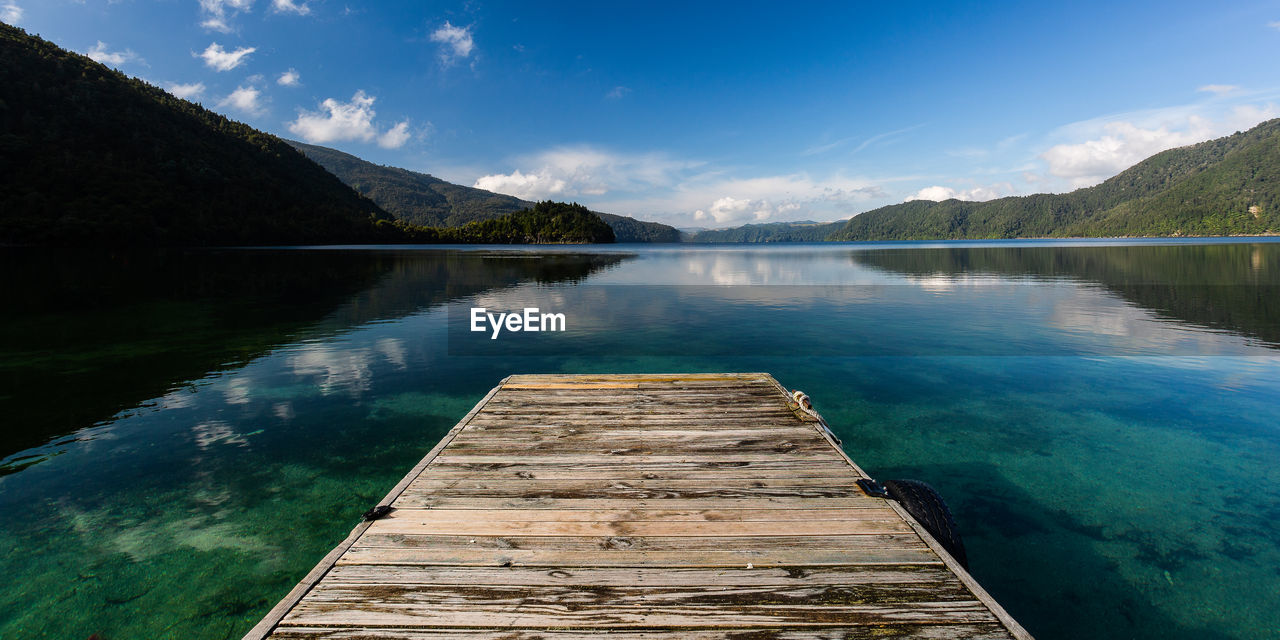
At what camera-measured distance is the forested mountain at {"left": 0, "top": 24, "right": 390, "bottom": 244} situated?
306 ft

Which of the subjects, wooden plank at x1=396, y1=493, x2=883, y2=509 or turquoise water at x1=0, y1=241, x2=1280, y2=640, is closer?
wooden plank at x1=396, y1=493, x2=883, y2=509

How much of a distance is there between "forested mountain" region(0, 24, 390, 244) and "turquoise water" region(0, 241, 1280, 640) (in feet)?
341

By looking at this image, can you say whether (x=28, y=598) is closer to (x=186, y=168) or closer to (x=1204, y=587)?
(x=1204, y=587)

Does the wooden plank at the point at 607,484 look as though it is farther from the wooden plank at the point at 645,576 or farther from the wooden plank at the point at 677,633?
the wooden plank at the point at 677,633

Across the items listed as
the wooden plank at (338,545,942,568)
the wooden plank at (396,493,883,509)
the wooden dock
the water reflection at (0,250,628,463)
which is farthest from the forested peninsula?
the wooden plank at (338,545,942,568)

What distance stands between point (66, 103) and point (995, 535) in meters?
185

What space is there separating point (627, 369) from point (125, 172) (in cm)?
15499

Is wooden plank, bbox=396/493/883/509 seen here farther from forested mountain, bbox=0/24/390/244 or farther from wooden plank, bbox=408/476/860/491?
forested mountain, bbox=0/24/390/244

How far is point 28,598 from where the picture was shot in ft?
17.3

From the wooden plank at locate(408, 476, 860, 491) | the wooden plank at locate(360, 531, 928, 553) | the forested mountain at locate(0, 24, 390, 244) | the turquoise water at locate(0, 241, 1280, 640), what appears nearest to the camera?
the wooden plank at locate(360, 531, 928, 553)

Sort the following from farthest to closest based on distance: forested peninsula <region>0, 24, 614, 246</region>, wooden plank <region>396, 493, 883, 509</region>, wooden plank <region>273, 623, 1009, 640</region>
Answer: forested peninsula <region>0, 24, 614, 246</region>
wooden plank <region>396, 493, 883, 509</region>
wooden plank <region>273, 623, 1009, 640</region>

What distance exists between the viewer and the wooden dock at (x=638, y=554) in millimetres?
3293

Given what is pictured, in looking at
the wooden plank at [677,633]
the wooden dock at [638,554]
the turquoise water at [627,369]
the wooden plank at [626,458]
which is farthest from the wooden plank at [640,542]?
the turquoise water at [627,369]

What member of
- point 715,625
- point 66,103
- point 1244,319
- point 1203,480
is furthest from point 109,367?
point 66,103
